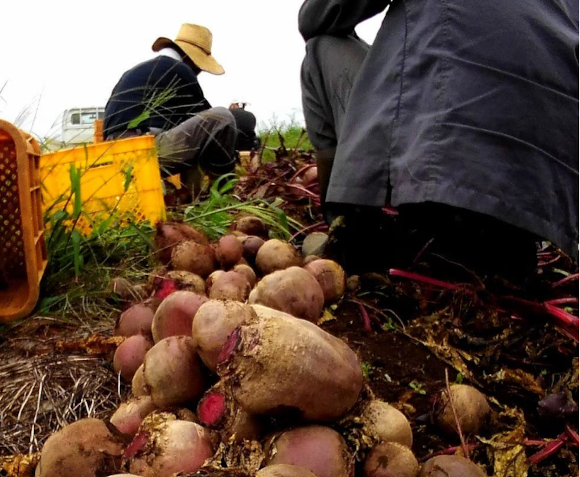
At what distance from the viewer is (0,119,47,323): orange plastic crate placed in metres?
1.95

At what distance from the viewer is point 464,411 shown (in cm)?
133

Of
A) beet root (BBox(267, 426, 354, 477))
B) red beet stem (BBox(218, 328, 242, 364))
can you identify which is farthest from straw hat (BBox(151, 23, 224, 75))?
beet root (BBox(267, 426, 354, 477))

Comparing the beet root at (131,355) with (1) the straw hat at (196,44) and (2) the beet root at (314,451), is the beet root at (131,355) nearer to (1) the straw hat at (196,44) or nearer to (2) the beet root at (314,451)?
(2) the beet root at (314,451)

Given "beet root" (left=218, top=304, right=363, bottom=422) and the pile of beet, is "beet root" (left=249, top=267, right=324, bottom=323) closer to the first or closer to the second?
the pile of beet

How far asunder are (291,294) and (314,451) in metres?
0.54

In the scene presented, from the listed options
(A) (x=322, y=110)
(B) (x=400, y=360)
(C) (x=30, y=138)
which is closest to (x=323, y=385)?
(B) (x=400, y=360)

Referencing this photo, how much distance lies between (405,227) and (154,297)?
3.70ft

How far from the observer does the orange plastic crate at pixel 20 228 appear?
195 centimetres

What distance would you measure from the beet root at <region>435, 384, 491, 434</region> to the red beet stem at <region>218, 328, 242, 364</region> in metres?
0.59

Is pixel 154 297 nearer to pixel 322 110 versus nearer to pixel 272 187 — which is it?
pixel 322 110

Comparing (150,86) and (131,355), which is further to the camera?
(150,86)

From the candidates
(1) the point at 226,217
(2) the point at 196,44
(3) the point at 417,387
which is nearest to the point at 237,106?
(2) the point at 196,44

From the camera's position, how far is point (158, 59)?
14.3 ft

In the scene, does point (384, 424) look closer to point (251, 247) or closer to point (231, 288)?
point (231, 288)
